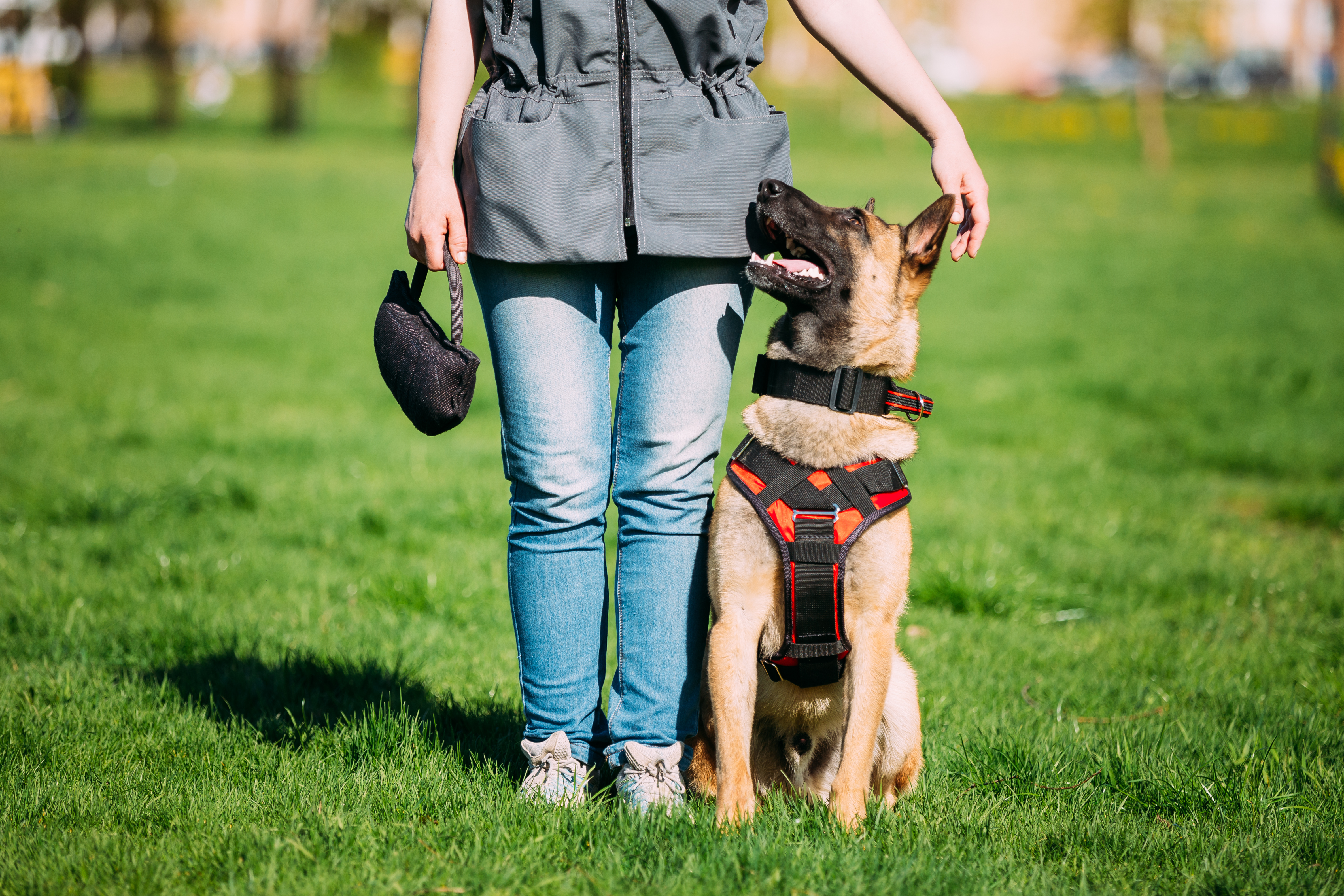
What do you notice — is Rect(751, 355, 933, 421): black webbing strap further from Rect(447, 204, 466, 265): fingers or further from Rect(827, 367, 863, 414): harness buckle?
Rect(447, 204, 466, 265): fingers

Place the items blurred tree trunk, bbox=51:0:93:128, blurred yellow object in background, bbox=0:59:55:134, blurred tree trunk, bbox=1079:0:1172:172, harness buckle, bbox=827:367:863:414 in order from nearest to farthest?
harness buckle, bbox=827:367:863:414
blurred yellow object in background, bbox=0:59:55:134
blurred tree trunk, bbox=51:0:93:128
blurred tree trunk, bbox=1079:0:1172:172

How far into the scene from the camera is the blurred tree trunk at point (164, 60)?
1372 inches

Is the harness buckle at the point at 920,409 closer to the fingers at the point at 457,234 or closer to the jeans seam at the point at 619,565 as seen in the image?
the jeans seam at the point at 619,565

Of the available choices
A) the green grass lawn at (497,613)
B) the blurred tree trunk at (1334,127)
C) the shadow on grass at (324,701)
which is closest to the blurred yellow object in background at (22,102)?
the green grass lawn at (497,613)

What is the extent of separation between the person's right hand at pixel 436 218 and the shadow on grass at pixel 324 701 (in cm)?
140

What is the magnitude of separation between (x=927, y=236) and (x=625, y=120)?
3.22 ft

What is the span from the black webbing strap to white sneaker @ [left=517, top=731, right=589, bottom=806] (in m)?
1.10

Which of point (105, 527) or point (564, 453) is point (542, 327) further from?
point (105, 527)

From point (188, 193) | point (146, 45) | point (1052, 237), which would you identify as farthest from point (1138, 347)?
point (146, 45)

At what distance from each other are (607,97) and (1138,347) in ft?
30.0

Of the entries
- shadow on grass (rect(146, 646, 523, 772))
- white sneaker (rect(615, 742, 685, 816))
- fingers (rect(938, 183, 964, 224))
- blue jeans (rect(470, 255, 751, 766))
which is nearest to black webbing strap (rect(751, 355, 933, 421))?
blue jeans (rect(470, 255, 751, 766))

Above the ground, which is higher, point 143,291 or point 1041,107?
point 1041,107

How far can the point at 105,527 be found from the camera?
215 inches

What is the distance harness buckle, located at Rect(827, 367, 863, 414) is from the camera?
3.04m
